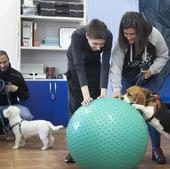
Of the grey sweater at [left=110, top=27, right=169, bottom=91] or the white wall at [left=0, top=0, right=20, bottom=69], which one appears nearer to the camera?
the grey sweater at [left=110, top=27, right=169, bottom=91]

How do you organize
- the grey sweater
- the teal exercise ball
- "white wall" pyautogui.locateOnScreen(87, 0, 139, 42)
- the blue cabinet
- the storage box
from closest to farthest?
the teal exercise ball
the grey sweater
"white wall" pyautogui.locateOnScreen(87, 0, 139, 42)
the blue cabinet
the storage box

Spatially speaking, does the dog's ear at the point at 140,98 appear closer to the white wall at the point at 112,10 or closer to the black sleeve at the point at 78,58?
the black sleeve at the point at 78,58

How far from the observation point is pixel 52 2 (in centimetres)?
524

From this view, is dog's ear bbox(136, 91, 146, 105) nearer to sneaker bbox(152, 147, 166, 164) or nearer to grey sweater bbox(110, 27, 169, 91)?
grey sweater bbox(110, 27, 169, 91)

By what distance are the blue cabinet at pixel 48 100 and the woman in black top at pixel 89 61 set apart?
2156mm

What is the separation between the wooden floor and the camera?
2.96m

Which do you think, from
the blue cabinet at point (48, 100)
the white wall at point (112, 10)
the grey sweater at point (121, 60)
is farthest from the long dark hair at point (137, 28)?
the blue cabinet at point (48, 100)

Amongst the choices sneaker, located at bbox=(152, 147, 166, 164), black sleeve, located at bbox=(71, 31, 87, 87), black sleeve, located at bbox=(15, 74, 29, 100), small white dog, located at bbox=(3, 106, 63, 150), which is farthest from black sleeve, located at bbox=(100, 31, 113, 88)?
black sleeve, located at bbox=(15, 74, 29, 100)

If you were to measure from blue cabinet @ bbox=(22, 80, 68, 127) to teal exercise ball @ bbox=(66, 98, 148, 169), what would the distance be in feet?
8.95

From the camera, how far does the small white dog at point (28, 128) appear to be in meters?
3.69

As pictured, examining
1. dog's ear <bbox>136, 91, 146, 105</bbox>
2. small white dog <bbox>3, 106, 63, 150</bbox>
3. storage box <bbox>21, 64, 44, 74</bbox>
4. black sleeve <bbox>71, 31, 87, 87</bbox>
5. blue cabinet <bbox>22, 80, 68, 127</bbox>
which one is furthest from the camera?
storage box <bbox>21, 64, 44, 74</bbox>

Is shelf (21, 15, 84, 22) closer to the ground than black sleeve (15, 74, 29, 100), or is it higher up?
higher up

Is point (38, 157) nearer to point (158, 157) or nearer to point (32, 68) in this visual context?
point (158, 157)

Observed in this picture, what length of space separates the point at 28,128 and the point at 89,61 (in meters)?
1.22
